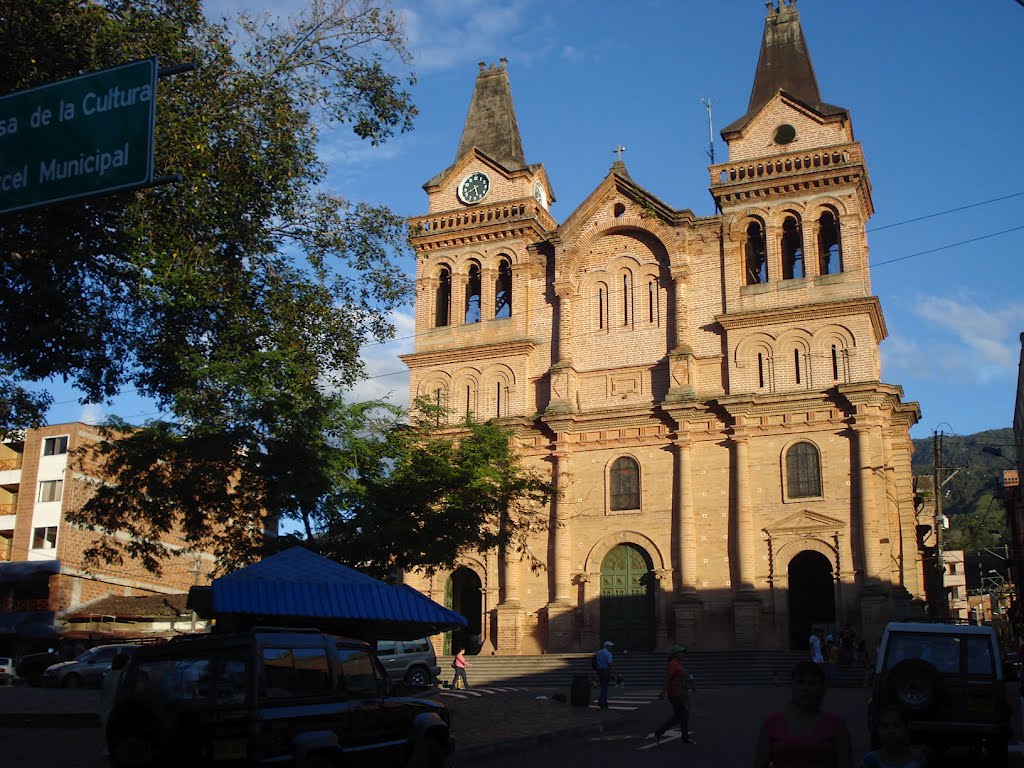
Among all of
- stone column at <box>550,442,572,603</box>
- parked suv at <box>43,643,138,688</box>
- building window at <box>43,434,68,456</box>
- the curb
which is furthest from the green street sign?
building window at <box>43,434,68,456</box>

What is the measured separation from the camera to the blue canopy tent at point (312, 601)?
1405 centimetres

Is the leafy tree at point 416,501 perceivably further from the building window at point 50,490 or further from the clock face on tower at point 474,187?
the building window at point 50,490

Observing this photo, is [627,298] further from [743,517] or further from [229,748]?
[229,748]

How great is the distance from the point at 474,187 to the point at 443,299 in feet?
15.4

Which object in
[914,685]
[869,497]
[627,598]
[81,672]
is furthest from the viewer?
[627,598]

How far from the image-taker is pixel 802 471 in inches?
1403

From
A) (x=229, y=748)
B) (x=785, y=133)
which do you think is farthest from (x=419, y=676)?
(x=785, y=133)

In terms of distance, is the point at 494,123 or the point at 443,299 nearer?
the point at 443,299

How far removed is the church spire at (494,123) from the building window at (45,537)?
2479 cm

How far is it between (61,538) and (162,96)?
127ft

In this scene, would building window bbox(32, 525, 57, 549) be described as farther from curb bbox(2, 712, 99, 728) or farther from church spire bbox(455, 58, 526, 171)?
curb bbox(2, 712, 99, 728)

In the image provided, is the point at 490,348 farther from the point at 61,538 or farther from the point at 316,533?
the point at 61,538

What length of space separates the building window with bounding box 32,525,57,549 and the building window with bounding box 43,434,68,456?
11.6ft

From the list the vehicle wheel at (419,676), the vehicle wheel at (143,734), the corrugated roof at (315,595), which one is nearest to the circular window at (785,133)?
the vehicle wheel at (419,676)
